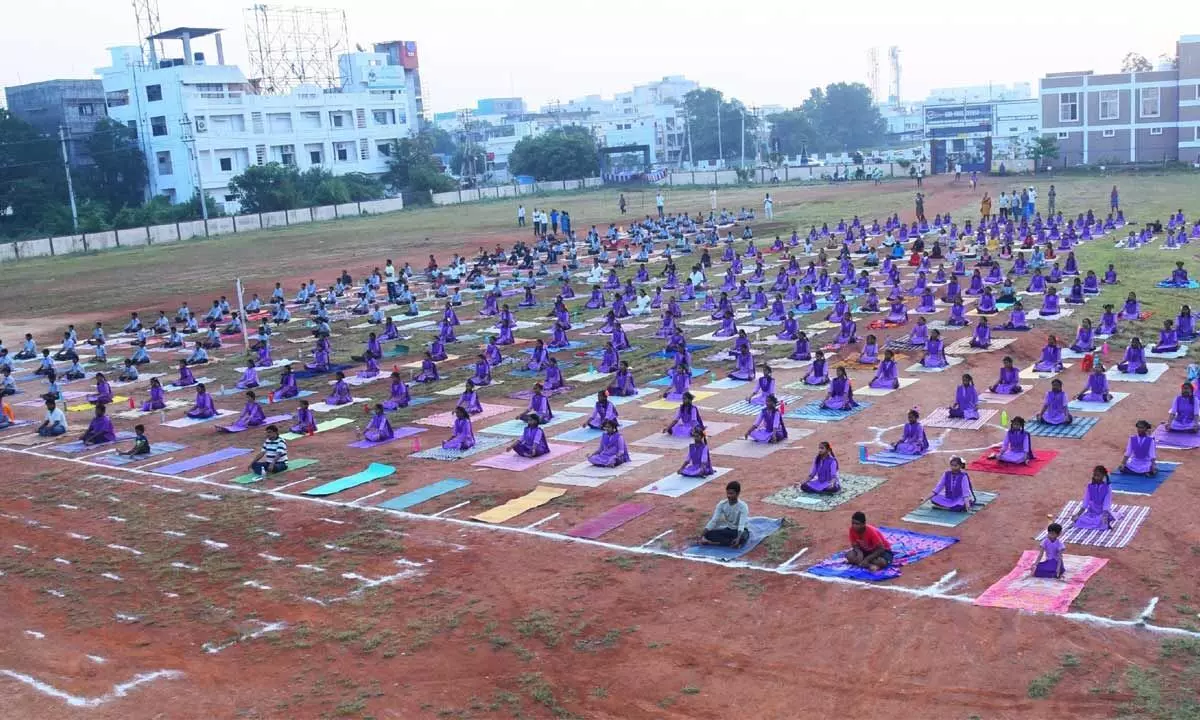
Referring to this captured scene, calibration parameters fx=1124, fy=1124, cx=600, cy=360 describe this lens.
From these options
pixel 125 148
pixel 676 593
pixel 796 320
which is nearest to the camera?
pixel 676 593

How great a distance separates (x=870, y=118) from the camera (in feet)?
440

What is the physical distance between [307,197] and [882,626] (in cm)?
7049

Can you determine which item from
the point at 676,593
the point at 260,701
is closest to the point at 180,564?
the point at 260,701

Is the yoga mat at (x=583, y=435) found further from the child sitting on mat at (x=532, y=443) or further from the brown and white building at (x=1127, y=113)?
the brown and white building at (x=1127, y=113)

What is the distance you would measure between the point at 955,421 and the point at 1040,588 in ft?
23.7

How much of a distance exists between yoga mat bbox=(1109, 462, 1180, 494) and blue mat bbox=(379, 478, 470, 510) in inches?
344

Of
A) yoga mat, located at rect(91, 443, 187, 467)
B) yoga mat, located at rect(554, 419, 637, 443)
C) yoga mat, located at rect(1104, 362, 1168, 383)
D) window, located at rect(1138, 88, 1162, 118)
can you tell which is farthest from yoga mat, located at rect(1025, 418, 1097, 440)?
window, located at rect(1138, 88, 1162, 118)

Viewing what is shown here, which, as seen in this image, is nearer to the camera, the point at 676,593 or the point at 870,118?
the point at 676,593

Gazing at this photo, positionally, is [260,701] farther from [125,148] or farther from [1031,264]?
[125,148]

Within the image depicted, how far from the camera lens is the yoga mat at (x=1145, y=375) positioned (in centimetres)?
2002

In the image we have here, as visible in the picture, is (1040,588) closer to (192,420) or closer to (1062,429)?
(1062,429)

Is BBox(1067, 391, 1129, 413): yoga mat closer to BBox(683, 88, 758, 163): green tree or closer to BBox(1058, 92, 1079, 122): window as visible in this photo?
BBox(1058, 92, 1079, 122): window

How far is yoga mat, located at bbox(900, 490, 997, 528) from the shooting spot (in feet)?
43.6

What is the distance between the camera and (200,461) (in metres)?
18.8
